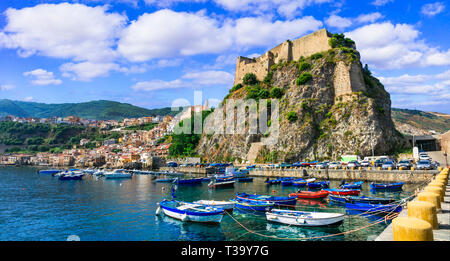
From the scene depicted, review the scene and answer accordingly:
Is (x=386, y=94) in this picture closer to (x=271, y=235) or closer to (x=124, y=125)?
(x=271, y=235)

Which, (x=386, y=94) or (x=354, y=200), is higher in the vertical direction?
(x=386, y=94)

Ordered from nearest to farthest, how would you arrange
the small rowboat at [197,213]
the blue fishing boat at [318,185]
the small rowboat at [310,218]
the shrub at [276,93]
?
1. the small rowboat at [310,218]
2. the small rowboat at [197,213]
3. the blue fishing boat at [318,185]
4. the shrub at [276,93]

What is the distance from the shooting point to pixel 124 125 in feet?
583

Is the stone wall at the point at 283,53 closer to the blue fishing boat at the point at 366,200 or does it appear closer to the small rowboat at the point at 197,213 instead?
the blue fishing boat at the point at 366,200

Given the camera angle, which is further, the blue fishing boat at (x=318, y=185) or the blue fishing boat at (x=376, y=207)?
the blue fishing boat at (x=318, y=185)

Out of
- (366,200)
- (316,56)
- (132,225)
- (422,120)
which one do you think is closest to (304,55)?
(316,56)

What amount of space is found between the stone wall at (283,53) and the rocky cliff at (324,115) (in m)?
2.26

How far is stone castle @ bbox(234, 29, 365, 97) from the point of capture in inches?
2079

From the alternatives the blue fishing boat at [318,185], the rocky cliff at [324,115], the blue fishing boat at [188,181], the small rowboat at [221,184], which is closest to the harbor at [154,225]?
the blue fishing boat at [318,185]

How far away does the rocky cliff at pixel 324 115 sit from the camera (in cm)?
4734

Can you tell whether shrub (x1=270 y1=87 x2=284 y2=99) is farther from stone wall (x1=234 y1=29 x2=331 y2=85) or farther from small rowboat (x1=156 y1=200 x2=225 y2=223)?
small rowboat (x1=156 y1=200 x2=225 y2=223)

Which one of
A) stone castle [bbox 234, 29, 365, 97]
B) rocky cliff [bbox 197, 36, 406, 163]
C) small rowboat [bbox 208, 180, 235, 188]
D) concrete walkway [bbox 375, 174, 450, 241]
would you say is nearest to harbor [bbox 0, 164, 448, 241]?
concrete walkway [bbox 375, 174, 450, 241]
